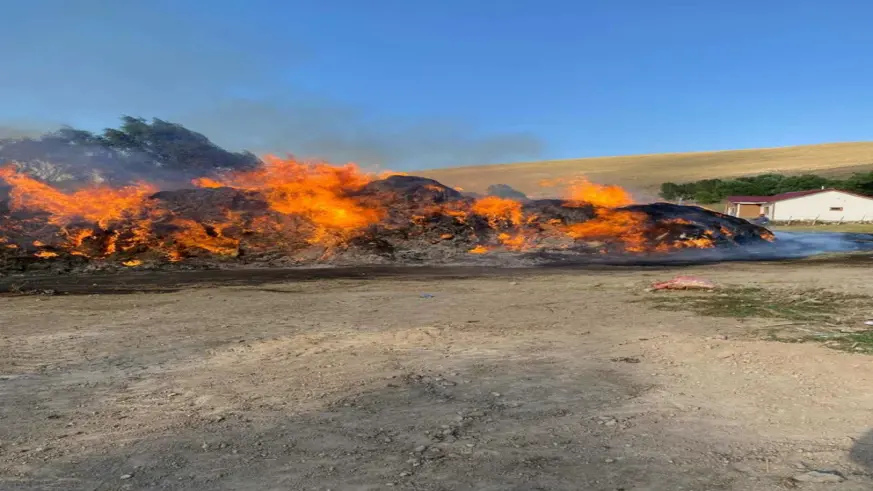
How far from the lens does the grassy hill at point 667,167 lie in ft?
288

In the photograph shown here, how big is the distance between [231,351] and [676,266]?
17.5 meters

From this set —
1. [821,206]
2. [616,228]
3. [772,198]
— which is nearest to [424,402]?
[616,228]

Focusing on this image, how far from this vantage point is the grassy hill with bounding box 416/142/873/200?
288 feet

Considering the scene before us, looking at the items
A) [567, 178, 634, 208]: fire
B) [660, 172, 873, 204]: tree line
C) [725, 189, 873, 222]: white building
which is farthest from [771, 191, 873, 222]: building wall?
[567, 178, 634, 208]: fire

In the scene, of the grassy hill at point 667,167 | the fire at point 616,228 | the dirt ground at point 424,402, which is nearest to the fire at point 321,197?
the fire at point 616,228

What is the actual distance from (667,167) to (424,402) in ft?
350

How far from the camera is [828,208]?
180 feet

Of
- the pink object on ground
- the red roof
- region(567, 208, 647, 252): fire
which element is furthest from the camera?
the red roof

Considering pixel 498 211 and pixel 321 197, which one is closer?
pixel 321 197

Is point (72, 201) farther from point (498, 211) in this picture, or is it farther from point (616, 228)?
point (616, 228)

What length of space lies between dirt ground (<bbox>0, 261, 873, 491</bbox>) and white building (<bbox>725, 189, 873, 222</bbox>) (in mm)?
54148

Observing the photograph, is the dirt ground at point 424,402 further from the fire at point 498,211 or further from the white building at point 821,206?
the white building at point 821,206

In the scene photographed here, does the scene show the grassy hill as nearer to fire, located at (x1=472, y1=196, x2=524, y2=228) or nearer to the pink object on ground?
fire, located at (x1=472, y1=196, x2=524, y2=228)

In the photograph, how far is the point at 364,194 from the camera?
90.1 feet
